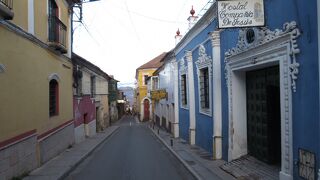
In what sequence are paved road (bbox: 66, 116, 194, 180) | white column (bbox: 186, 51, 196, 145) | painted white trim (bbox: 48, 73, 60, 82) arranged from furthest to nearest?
white column (bbox: 186, 51, 196, 145) → painted white trim (bbox: 48, 73, 60, 82) → paved road (bbox: 66, 116, 194, 180)

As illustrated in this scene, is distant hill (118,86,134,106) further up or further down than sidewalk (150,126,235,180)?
further up

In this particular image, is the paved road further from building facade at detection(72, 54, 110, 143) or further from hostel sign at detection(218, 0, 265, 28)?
hostel sign at detection(218, 0, 265, 28)

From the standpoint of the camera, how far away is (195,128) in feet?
65.1

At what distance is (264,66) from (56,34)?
8.67m

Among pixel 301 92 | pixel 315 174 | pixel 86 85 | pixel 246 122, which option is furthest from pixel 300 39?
pixel 86 85

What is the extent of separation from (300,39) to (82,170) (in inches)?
334

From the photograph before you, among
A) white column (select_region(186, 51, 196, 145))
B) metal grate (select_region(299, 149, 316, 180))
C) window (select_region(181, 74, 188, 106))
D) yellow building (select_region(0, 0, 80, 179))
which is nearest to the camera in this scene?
metal grate (select_region(299, 149, 316, 180))

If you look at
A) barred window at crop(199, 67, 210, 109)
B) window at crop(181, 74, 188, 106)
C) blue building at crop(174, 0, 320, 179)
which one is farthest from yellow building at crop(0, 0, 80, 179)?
window at crop(181, 74, 188, 106)

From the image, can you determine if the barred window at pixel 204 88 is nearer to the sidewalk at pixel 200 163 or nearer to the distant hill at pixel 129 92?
the sidewalk at pixel 200 163

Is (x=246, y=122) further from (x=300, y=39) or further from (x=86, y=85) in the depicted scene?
(x=86, y=85)

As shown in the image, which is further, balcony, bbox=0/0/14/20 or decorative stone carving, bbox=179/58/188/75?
decorative stone carving, bbox=179/58/188/75

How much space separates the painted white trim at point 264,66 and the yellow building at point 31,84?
553cm

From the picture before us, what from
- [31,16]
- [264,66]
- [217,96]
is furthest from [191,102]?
[264,66]

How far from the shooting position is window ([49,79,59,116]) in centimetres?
1627
